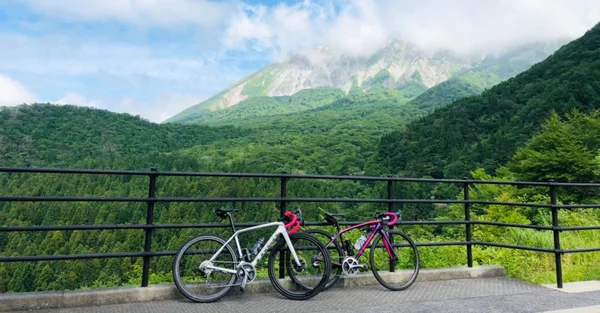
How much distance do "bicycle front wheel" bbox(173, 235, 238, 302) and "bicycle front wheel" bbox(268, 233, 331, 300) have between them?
17.6 inches

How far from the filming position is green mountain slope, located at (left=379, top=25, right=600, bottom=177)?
69.0 m

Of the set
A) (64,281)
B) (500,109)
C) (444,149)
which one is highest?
(500,109)

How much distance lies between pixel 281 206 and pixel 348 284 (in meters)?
1.16

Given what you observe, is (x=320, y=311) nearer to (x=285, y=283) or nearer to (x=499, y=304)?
(x=285, y=283)

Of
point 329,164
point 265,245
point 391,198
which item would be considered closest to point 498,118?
point 329,164

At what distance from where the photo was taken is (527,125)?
230ft

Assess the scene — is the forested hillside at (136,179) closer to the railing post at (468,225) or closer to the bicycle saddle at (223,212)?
the bicycle saddle at (223,212)

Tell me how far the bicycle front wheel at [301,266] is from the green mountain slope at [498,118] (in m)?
69.0

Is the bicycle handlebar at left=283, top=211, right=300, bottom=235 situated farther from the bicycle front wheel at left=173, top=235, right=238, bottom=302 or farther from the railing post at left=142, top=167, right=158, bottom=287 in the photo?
the railing post at left=142, top=167, right=158, bottom=287

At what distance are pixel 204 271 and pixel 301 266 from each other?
0.99 m

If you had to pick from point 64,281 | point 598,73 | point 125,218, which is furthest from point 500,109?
point 64,281

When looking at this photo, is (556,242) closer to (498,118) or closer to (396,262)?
(396,262)

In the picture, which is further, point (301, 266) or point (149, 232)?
point (301, 266)

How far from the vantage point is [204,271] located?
13.3 feet
